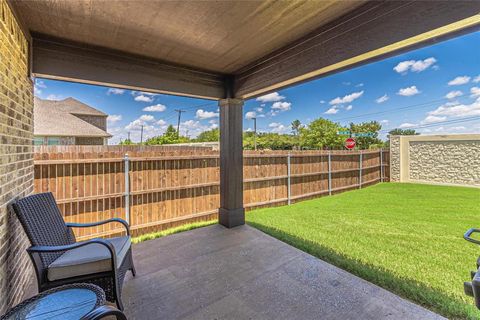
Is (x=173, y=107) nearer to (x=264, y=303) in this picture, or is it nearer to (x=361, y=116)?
(x=361, y=116)

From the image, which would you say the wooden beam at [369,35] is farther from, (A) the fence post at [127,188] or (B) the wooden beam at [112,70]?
(A) the fence post at [127,188]

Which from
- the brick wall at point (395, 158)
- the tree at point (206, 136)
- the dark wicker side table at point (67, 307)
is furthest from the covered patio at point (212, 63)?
the tree at point (206, 136)

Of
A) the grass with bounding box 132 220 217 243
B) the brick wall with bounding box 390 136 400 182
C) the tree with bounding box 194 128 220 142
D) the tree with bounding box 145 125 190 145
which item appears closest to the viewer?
the grass with bounding box 132 220 217 243

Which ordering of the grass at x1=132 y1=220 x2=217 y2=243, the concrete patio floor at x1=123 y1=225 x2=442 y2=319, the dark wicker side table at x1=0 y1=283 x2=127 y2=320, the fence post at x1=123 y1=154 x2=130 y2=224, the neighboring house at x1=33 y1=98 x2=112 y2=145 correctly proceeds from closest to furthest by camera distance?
1. the dark wicker side table at x1=0 y1=283 x2=127 y2=320
2. the concrete patio floor at x1=123 y1=225 x2=442 y2=319
3. the grass at x1=132 y1=220 x2=217 y2=243
4. the fence post at x1=123 y1=154 x2=130 y2=224
5. the neighboring house at x1=33 y1=98 x2=112 y2=145

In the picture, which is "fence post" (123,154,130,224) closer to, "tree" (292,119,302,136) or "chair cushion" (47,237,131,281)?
"chair cushion" (47,237,131,281)

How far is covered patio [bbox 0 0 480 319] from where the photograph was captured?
2004 mm

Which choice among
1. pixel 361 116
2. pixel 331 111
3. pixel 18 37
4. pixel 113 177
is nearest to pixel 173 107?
pixel 331 111

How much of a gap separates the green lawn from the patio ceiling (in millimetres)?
2398

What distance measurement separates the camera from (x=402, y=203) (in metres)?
6.41

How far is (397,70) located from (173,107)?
2032 centimetres

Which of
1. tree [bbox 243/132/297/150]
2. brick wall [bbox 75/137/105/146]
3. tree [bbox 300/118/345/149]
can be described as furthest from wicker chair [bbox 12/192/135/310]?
tree [bbox 243/132/297/150]

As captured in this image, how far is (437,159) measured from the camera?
9602 mm

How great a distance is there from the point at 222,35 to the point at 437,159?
10989mm

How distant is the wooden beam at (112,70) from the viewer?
2758 mm
